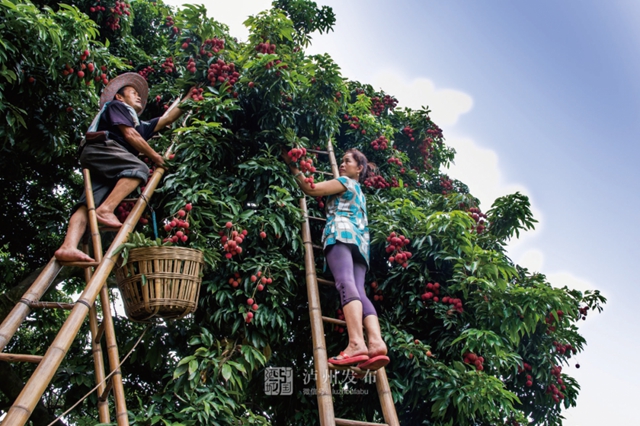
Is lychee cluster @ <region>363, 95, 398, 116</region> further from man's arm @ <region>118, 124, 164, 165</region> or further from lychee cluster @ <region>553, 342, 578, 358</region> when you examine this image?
man's arm @ <region>118, 124, 164, 165</region>

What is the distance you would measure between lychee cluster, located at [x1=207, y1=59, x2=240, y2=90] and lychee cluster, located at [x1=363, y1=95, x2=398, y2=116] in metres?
2.66

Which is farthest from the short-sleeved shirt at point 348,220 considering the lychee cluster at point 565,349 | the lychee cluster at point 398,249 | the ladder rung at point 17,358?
the lychee cluster at point 565,349

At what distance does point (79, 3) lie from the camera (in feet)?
17.9

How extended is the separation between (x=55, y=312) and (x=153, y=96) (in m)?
2.66

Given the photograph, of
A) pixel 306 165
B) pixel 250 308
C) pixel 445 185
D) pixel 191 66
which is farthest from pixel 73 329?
pixel 445 185

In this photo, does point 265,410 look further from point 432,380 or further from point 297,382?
point 432,380

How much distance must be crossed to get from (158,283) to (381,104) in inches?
177

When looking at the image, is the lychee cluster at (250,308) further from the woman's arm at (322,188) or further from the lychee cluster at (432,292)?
the lychee cluster at (432,292)

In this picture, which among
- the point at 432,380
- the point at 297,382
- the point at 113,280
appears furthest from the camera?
the point at 113,280

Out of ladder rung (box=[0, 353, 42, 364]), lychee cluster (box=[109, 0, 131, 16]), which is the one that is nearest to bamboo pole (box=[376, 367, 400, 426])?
ladder rung (box=[0, 353, 42, 364])

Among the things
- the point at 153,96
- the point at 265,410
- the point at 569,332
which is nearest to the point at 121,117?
the point at 153,96

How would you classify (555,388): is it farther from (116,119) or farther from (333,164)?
(116,119)

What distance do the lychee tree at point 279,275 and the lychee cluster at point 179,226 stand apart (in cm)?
2

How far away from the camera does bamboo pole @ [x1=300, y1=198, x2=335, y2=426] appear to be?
111 inches
